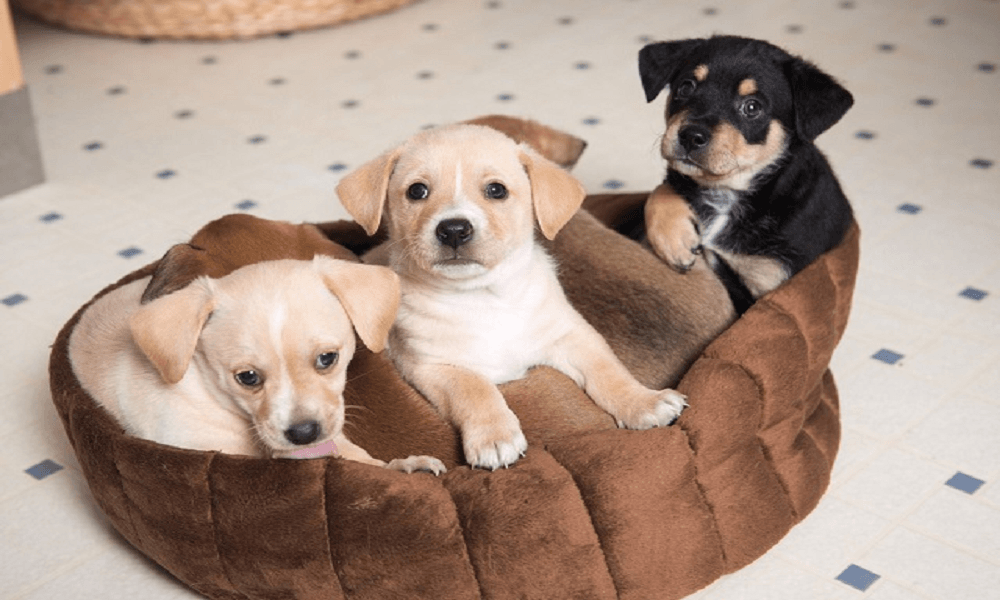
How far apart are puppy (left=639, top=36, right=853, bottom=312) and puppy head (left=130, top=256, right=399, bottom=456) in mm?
910

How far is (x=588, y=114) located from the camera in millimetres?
5375

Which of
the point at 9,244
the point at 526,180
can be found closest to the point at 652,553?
the point at 526,180

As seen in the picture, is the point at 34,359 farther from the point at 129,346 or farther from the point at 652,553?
the point at 652,553

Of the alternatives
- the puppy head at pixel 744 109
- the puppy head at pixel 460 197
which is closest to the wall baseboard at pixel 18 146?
the puppy head at pixel 460 197

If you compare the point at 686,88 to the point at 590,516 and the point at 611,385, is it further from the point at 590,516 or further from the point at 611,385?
the point at 590,516

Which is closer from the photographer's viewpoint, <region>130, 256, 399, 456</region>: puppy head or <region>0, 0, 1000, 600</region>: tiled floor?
<region>130, 256, 399, 456</region>: puppy head

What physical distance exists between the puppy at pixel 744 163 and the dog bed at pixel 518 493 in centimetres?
17

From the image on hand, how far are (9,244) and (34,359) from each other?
3.12 feet

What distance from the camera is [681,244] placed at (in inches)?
117

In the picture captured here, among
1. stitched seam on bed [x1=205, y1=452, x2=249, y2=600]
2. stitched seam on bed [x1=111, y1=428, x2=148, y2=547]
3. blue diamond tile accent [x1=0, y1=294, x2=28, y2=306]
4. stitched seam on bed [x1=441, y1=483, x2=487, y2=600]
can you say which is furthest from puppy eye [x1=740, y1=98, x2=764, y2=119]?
blue diamond tile accent [x1=0, y1=294, x2=28, y2=306]

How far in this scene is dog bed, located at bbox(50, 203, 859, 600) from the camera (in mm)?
2357

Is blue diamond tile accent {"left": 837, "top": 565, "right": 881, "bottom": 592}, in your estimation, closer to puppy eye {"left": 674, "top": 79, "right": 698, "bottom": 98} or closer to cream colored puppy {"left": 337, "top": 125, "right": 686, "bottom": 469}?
cream colored puppy {"left": 337, "top": 125, "right": 686, "bottom": 469}

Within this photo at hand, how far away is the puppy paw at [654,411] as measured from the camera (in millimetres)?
2529

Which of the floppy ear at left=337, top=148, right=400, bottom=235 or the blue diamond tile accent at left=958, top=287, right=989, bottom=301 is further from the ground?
the floppy ear at left=337, top=148, right=400, bottom=235
